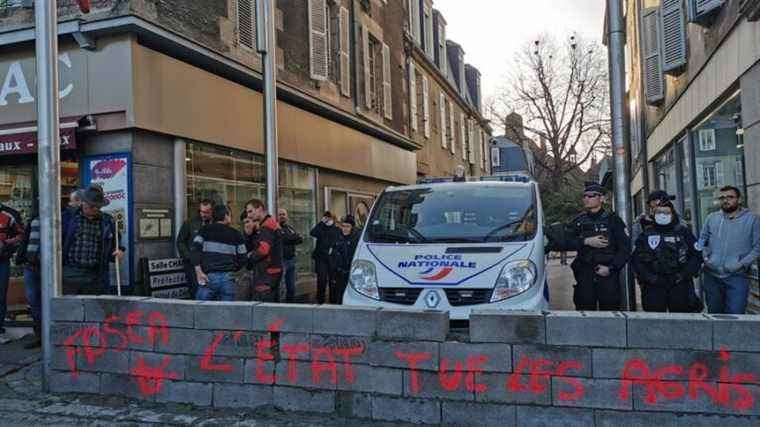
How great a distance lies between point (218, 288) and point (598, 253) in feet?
12.5

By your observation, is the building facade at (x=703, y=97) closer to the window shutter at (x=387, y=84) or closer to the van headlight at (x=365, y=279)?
the van headlight at (x=365, y=279)

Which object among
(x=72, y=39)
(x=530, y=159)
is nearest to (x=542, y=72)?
(x=530, y=159)

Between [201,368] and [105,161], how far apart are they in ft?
14.3

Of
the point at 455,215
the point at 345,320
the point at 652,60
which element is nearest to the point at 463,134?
the point at 652,60

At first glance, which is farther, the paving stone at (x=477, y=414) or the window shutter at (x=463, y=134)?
the window shutter at (x=463, y=134)

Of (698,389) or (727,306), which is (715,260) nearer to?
(727,306)

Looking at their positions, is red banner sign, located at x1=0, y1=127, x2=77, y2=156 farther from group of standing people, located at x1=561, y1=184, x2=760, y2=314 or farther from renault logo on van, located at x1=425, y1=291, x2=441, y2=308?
group of standing people, located at x1=561, y1=184, x2=760, y2=314

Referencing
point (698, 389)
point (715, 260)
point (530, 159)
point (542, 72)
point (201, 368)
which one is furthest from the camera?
point (530, 159)

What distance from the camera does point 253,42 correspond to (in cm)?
1090

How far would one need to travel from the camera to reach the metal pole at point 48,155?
211 inches

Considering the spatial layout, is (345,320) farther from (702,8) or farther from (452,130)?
(452,130)

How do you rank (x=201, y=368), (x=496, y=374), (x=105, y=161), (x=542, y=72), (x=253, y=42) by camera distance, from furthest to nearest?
(x=542, y=72), (x=253, y=42), (x=105, y=161), (x=201, y=368), (x=496, y=374)

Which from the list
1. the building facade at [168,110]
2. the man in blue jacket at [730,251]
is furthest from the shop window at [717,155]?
the building facade at [168,110]

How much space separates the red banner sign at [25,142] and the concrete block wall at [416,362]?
3.12m
